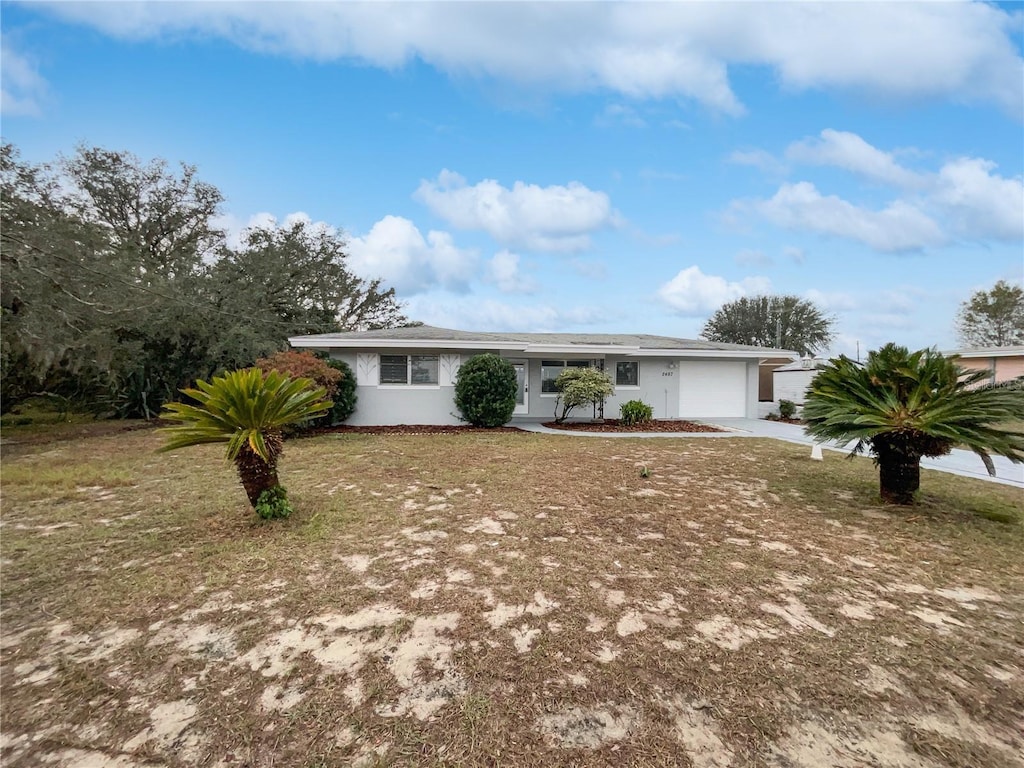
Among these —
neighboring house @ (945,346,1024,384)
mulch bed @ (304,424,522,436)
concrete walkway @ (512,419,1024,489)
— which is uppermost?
neighboring house @ (945,346,1024,384)

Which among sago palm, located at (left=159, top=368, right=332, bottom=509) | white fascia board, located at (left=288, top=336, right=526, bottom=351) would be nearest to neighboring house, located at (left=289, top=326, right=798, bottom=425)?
white fascia board, located at (left=288, top=336, right=526, bottom=351)

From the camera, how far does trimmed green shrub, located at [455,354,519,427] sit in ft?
39.9

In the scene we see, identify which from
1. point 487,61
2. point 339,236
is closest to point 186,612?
point 487,61

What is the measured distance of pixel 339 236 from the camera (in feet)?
72.6

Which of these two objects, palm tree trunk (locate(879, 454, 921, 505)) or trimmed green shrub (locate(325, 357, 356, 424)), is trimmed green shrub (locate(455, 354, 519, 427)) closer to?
trimmed green shrub (locate(325, 357, 356, 424))

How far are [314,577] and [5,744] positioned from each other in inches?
67.2

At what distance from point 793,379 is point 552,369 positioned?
11.5 meters

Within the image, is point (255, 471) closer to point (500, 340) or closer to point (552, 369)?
point (500, 340)

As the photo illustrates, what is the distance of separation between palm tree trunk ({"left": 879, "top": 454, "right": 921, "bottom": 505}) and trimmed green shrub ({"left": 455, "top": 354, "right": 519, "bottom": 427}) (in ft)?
26.9

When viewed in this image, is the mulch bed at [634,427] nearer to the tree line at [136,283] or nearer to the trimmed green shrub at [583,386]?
the trimmed green shrub at [583,386]

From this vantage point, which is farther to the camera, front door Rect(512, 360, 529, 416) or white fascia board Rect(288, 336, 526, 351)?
front door Rect(512, 360, 529, 416)

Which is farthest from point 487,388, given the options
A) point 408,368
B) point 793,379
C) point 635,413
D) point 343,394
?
point 793,379

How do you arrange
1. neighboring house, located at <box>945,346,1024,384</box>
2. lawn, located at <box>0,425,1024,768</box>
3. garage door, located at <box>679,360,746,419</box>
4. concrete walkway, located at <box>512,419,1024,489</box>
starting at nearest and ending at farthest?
1. lawn, located at <box>0,425,1024,768</box>
2. concrete walkway, located at <box>512,419,1024,489</box>
3. garage door, located at <box>679,360,746,419</box>
4. neighboring house, located at <box>945,346,1024,384</box>

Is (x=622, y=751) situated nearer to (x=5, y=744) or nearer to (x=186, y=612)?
(x=5, y=744)
